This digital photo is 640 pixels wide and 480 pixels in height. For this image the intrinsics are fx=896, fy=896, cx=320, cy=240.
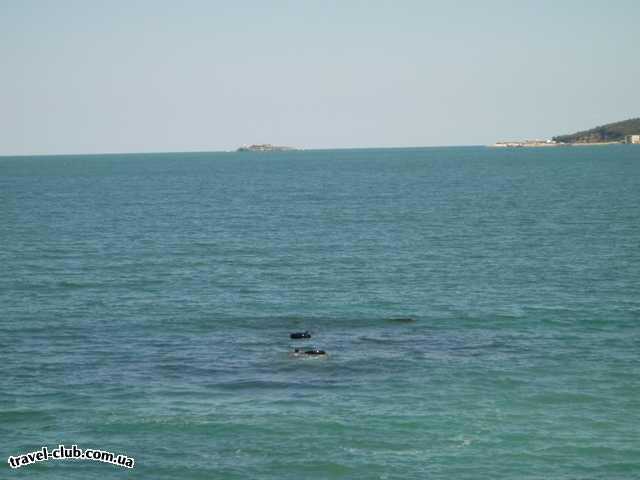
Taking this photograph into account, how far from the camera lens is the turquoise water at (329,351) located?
38.0 meters

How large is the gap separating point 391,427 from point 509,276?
Result: 123 ft

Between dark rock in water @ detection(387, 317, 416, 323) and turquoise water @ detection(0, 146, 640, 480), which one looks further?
dark rock in water @ detection(387, 317, 416, 323)

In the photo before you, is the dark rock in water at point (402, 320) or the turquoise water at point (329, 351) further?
the dark rock in water at point (402, 320)

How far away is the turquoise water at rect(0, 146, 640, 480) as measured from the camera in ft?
125

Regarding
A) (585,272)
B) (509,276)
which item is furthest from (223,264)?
(585,272)

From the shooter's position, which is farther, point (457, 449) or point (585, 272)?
point (585, 272)

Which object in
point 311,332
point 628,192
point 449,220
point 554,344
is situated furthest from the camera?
point 628,192

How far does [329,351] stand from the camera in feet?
172

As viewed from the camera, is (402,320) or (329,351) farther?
(402,320)

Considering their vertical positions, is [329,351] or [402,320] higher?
[402,320]

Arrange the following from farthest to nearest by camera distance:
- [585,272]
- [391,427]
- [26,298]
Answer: [585,272] → [26,298] → [391,427]

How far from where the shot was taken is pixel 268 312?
6412 centimetres

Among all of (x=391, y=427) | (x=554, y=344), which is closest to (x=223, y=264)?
(x=554, y=344)

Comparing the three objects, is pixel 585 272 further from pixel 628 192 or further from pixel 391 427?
pixel 628 192
